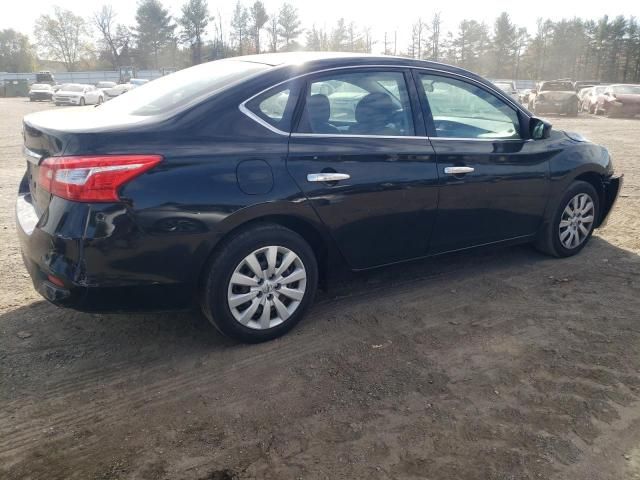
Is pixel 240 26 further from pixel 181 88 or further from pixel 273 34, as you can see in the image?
pixel 181 88

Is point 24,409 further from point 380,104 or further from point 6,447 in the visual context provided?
point 380,104

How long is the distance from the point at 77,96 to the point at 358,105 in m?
34.4

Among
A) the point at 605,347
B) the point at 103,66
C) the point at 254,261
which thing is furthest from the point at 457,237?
the point at 103,66

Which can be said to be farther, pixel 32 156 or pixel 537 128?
pixel 537 128

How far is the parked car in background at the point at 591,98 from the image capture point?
24.9 metres

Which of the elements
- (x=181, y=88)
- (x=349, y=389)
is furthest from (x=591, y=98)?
(x=349, y=389)

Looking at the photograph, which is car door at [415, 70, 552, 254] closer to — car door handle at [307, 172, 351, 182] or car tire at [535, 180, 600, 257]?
car tire at [535, 180, 600, 257]

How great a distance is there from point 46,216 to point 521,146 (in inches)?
134

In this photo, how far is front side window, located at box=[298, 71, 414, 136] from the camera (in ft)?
11.4

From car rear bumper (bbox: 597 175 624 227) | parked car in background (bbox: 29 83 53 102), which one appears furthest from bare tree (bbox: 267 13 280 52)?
car rear bumper (bbox: 597 175 624 227)

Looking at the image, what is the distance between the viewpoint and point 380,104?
3744mm

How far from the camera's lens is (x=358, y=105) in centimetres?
367

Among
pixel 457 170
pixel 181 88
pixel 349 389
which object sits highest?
pixel 181 88

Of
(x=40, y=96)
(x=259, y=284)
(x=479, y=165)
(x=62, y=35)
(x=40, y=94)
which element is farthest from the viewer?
(x=62, y=35)
